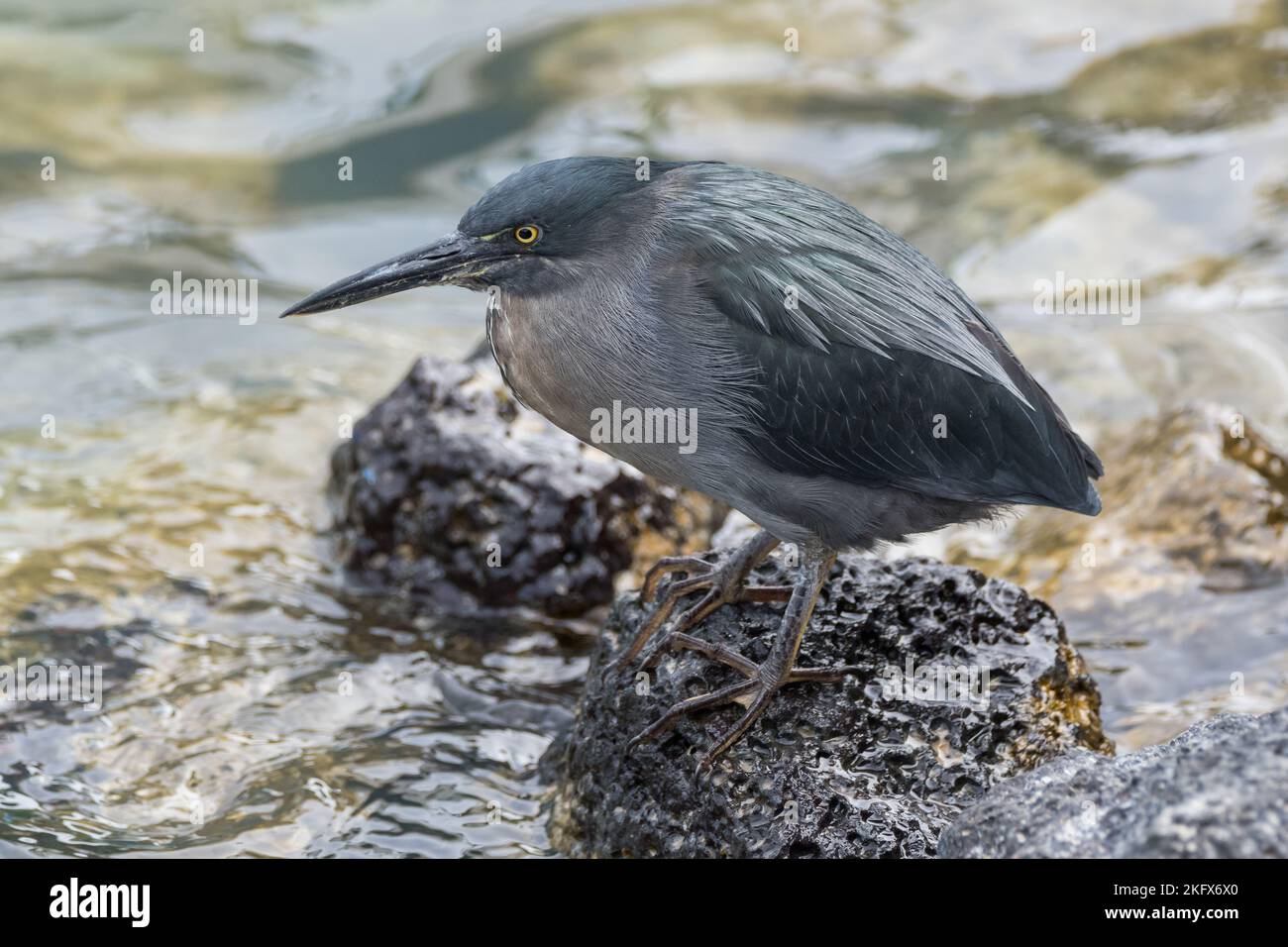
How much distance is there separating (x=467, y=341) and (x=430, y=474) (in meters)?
2.93

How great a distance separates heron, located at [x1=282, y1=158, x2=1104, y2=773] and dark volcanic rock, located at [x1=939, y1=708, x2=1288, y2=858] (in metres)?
1.03

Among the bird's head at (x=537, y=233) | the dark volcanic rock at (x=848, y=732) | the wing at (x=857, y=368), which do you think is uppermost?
the bird's head at (x=537, y=233)

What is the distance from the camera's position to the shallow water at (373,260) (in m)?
5.41

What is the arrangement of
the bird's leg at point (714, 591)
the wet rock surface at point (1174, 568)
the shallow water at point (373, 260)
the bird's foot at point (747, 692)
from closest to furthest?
the bird's foot at point (747, 692) < the bird's leg at point (714, 591) < the shallow water at point (373, 260) < the wet rock surface at point (1174, 568)

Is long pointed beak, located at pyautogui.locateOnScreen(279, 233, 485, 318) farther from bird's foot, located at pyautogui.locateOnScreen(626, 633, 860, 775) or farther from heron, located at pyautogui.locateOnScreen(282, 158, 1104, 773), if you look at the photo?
bird's foot, located at pyautogui.locateOnScreen(626, 633, 860, 775)

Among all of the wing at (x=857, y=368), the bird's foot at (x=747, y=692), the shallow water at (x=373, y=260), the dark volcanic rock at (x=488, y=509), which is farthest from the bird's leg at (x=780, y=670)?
the dark volcanic rock at (x=488, y=509)

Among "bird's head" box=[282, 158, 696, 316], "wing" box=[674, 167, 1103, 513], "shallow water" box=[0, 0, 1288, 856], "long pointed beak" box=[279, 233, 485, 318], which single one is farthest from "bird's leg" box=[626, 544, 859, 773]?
"long pointed beak" box=[279, 233, 485, 318]

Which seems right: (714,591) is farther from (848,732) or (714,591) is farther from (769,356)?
(769,356)

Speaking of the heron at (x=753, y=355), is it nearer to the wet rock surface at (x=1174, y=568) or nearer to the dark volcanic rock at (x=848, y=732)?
the dark volcanic rock at (x=848, y=732)

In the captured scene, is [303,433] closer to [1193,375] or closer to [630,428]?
[630,428]

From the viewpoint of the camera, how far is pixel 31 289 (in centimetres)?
948

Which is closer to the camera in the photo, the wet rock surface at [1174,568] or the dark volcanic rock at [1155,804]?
the dark volcanic rock at [1155,804]

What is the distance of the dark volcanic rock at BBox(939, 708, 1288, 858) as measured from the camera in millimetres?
2959
